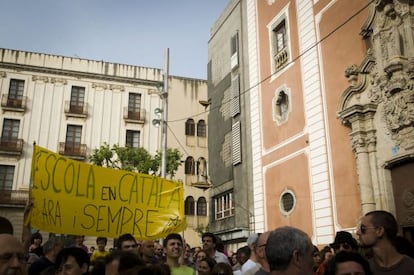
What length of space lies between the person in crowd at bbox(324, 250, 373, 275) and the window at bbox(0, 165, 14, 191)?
29.3 metres

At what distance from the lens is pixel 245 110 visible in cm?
1767

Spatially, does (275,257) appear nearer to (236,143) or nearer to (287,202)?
(287,202)

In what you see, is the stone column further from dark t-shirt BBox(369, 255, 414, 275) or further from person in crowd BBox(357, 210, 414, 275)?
dark t-shirt BBox(369, 255, 414, 275)

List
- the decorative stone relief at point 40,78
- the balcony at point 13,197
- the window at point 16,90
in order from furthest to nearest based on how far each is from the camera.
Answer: the decorative stone relief at point 40,78, the window at point 16,90, the balcony at point 13,197

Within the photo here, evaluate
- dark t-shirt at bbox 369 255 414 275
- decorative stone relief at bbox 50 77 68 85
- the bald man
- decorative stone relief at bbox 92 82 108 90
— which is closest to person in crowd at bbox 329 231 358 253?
dark t-shirt at bbox 369 255 414 275

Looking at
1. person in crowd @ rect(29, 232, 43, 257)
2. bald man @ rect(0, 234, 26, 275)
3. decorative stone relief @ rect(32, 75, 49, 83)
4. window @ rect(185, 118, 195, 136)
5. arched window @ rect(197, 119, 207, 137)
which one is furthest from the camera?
arched window @ rect(197, 119, 207, 137)

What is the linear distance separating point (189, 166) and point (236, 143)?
1560cm

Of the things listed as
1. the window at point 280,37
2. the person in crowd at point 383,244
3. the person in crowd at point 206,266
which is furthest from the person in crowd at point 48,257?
the window at point 280,37

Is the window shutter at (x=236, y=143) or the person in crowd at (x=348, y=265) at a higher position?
the window shutter at (x=236, y=143)

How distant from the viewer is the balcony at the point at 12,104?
98.0 feet

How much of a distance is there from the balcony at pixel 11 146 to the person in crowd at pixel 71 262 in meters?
27.2

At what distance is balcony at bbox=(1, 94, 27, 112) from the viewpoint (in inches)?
1176

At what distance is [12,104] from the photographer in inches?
1182

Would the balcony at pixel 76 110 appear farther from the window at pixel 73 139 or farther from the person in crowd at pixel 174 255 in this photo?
the person in crowd at pixel 174 255
